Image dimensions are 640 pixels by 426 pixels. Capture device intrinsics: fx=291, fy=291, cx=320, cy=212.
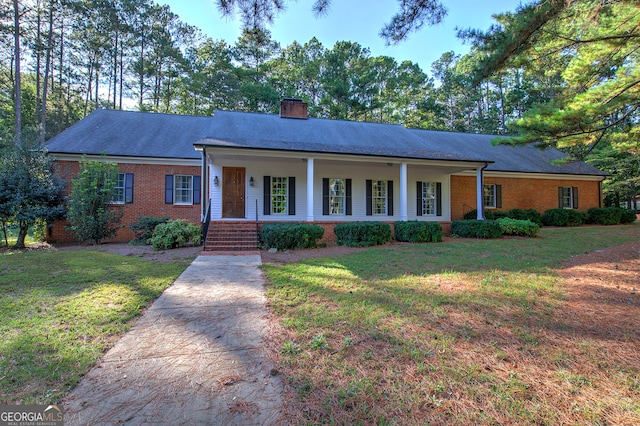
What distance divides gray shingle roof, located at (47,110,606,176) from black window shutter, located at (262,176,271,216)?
1748 millimetres

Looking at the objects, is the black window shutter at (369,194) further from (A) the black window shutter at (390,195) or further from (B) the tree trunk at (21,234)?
(B) the tree trunk at (21,234)

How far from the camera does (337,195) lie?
13.1 meters

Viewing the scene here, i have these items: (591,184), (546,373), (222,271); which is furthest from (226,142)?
(591,184)

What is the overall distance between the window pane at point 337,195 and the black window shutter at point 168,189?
7.03m

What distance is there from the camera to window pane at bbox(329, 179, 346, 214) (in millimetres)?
13047

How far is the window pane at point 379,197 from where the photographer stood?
13.6 metres

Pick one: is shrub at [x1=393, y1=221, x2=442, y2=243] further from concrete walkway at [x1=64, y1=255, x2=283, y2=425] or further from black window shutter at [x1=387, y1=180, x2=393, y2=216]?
concrete walkway at [x1=64, y1=255, x2=283, y2=425]

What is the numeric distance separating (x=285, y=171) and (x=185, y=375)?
35.3ft

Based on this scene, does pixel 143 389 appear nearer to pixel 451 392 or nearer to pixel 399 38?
pixel 451 392

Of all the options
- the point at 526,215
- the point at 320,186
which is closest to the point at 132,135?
the point at 320,186

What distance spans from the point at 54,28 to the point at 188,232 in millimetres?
20369

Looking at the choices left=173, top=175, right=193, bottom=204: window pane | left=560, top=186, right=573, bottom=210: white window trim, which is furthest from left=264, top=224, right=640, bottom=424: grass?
left=560, top=186, right=573, bottom=210: white window trim

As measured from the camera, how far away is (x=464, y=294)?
13.3 feet

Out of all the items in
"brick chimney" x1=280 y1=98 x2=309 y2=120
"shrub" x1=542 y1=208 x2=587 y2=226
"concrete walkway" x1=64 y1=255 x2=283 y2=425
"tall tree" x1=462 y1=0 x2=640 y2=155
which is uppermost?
"brick chimney" x1=280 y1=98 x2=309 y2=120
